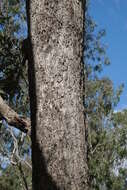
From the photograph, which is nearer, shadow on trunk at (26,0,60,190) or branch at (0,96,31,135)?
shadow on trunk at (26,0,60,190)

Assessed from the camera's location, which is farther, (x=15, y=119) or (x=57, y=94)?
(x=15, y=119)

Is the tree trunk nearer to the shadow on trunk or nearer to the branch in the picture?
the shadow on trunk

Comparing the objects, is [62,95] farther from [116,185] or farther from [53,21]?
[116,185]

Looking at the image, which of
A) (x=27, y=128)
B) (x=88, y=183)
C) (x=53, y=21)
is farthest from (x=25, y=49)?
(x=27, y=128)

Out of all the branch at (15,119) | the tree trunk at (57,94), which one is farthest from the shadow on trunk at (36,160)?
the branch at (15,119)

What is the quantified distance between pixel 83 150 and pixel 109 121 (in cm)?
2008

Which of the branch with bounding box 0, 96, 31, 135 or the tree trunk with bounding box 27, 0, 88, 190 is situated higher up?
the branch with bounding box 0, 96, 31, 135

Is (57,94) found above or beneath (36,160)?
above

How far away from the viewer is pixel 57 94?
1798 mm

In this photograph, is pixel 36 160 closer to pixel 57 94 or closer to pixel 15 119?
pixel 57 94

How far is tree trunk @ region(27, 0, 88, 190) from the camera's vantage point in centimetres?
173

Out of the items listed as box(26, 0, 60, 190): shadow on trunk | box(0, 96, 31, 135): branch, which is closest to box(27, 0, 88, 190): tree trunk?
box(26, 0, 60, 190): shadow on trunk

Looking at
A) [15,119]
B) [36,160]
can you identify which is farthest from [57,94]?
[15,119]

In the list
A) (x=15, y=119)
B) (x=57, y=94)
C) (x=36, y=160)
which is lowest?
(x=36, y=160)
